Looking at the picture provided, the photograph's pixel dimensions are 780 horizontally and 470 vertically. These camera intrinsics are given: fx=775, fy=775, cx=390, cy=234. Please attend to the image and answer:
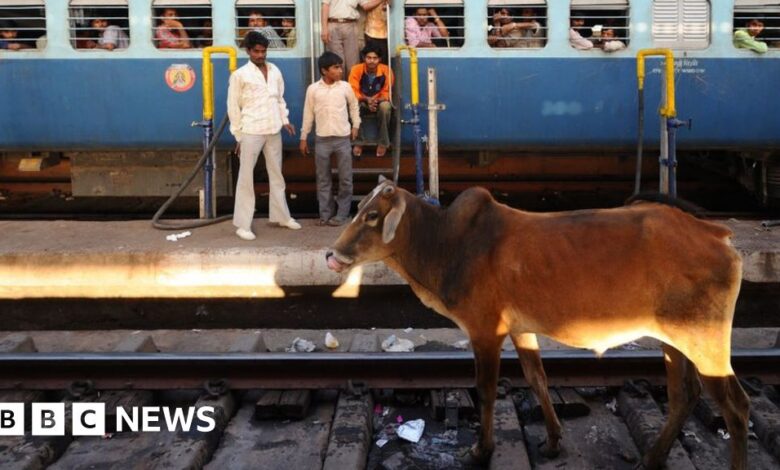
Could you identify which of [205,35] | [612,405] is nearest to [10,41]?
[205,35]

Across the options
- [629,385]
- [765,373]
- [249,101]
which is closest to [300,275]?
[249,101]

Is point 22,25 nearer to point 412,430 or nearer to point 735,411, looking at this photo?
point 412,430

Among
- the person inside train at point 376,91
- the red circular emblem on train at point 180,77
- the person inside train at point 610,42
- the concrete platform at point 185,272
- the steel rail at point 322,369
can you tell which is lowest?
the steel rail at point 322,369

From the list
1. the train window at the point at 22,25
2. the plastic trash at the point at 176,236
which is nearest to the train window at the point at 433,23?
the plastic trash at the point at 176,236

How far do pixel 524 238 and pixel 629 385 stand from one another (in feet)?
4.99

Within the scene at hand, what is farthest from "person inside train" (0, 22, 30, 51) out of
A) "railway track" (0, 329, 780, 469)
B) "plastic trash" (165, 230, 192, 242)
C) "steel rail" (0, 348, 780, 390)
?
"steel rail" (0, 348, 780, 390)

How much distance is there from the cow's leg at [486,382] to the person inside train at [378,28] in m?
6.23

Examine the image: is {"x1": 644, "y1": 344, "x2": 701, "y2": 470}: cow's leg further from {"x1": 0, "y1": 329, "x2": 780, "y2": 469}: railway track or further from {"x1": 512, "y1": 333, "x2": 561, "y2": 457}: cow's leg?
{"x1": 512, "y1": 333, "x2": 561, "y2": 457}: cow's leg

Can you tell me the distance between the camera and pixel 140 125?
386 inches

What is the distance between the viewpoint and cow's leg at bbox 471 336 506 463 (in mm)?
3691

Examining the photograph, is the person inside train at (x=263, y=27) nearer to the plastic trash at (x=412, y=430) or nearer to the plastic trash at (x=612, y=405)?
the plastic trash at (x=412, y=430)

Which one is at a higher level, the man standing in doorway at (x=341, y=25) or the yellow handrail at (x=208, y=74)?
the man standing in doorway at (x=341, y=25)

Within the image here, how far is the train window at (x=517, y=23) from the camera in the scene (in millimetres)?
9477

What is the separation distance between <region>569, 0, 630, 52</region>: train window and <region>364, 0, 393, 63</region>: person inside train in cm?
231
